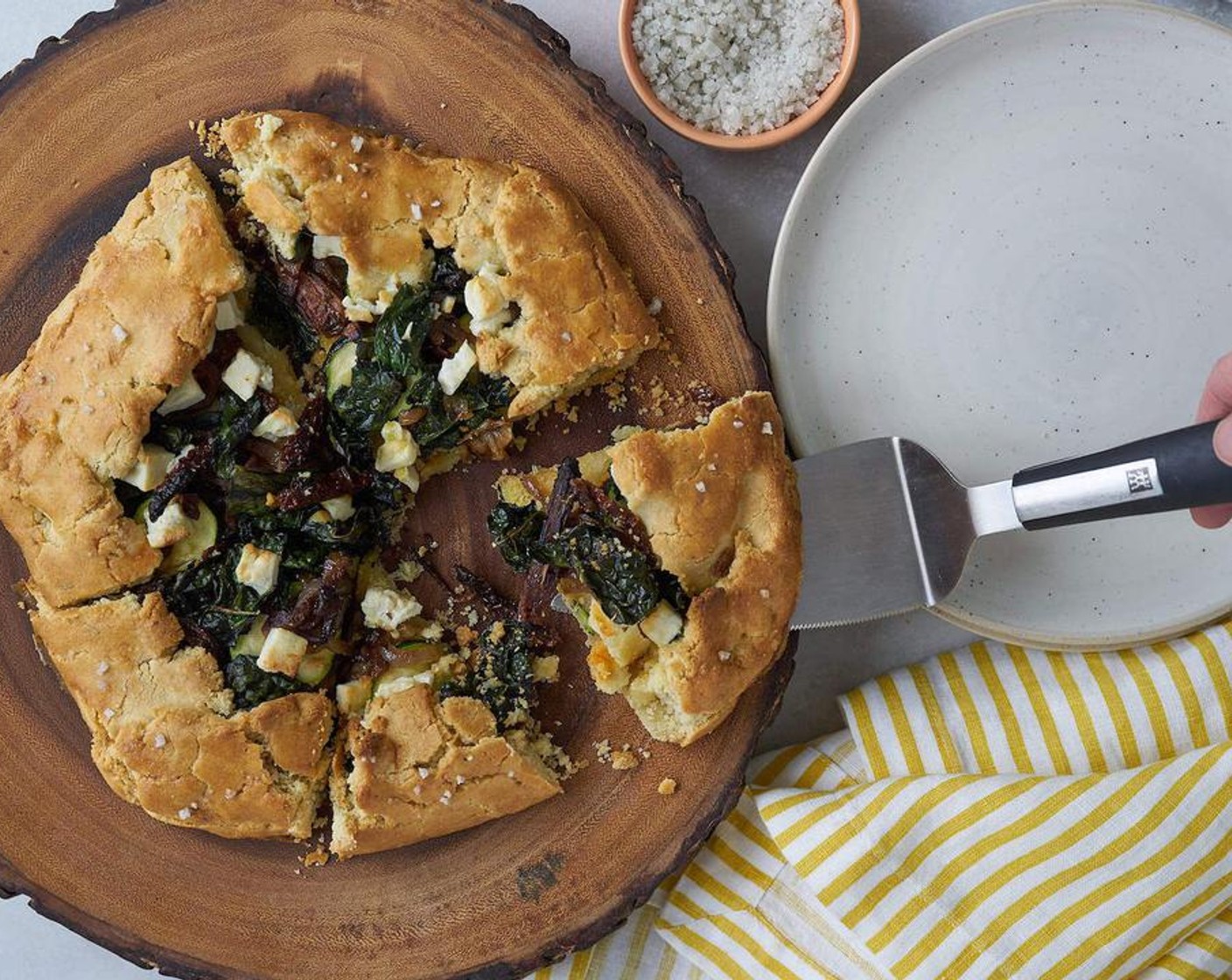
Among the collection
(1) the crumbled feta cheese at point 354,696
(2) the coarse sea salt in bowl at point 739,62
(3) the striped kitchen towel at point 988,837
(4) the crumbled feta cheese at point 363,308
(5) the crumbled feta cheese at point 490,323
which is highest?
(2) the coarse sea salt in bowl at point 739,62

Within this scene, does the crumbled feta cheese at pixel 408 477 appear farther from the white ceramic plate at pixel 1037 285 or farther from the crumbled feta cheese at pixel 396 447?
the white ceramic plate at pixel 1037 285

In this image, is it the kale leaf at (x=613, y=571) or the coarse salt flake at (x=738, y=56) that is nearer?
the kale leaf at (x=613, y=571)

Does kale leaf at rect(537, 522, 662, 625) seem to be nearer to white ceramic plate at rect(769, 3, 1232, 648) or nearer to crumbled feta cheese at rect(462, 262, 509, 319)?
crumbled feta cheese at rect(462, 262, 509, 319)

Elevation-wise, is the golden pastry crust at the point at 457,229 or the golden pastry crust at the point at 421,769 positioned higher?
the golden pastry crust at the point at 457,229

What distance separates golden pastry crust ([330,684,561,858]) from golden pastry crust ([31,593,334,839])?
0.72 feet

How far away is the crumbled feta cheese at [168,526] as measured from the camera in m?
4.00

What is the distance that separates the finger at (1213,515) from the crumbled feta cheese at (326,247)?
3178mm

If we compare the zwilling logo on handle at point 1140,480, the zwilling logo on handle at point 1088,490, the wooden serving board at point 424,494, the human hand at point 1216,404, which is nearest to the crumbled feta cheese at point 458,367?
the wooden serving board at point 424,494

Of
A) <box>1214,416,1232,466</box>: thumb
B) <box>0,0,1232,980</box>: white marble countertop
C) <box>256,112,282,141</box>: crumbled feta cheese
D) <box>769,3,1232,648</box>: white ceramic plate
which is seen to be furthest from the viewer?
<box>0,0,1232,980</box>: white marble countertop

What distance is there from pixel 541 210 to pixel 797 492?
1282 mm

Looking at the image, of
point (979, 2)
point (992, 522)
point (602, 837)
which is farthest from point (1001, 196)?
point (602, 837)

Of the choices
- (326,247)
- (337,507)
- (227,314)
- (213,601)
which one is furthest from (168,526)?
(326,247)

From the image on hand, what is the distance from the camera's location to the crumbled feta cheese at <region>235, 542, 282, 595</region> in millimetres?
4062

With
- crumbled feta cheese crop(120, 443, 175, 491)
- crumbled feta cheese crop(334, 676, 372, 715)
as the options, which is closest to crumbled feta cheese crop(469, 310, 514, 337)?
crumbled feta cheese crop(120, 443, 175, 491)
